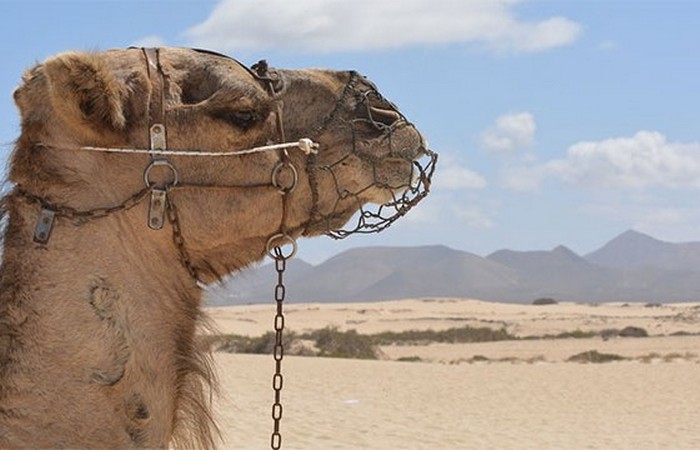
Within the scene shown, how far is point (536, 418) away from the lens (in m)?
20.8

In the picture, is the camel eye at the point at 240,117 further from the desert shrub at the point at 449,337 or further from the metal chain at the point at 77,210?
the desert shrub at the point at 449,337

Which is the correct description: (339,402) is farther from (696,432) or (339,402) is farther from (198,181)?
(198,181)

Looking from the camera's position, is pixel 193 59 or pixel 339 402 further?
pixel 339 402

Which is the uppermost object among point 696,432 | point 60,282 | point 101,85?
point 101,85

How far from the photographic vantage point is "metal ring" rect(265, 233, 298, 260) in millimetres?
3242

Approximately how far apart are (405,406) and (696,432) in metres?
5.55

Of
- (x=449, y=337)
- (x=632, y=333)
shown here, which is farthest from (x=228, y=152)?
(x=632, y=333)

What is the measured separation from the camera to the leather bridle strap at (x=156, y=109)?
9.85 feet

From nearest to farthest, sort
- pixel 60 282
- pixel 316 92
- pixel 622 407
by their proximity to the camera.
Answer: pixel 60 282 < pixel 316 92 < pixel 622 407

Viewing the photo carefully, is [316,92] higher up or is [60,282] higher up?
[316,92]

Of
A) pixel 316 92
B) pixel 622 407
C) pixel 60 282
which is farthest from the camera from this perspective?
pixel 622 407

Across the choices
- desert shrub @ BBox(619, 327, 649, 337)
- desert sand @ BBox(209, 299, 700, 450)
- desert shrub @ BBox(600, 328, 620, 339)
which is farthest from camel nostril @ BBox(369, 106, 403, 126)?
desert shrub @ BBox(619, 327, 649, 337)

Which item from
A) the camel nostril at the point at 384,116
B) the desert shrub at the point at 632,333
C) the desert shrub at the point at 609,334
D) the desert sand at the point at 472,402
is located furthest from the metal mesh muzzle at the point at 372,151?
the desert shrub at the point at 632,333

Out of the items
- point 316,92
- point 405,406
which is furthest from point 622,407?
point 316,92
